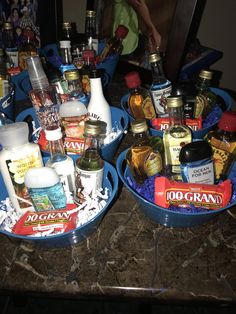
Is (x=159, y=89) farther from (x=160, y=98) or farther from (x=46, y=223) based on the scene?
(x=46, y=223)

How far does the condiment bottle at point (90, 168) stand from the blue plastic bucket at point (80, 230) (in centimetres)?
4

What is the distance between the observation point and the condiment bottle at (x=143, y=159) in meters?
0.57

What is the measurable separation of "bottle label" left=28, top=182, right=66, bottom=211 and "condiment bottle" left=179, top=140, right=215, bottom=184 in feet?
0.77

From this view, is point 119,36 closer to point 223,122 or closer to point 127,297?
point 223,122

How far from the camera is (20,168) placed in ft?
1.61

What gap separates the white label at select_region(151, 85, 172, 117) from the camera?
731 mm

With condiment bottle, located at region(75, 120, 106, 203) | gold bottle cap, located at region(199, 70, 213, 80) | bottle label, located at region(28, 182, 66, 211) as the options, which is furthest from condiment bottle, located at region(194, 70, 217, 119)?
bottle label, located at region(28, 182, 66, 211)

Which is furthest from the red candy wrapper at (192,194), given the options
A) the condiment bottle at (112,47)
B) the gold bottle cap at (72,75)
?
the condiment bottle at (112,47)

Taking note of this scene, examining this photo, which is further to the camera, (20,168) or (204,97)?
(204,97)

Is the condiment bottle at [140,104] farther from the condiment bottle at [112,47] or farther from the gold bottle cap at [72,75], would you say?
the condiment bottle at [112,47]

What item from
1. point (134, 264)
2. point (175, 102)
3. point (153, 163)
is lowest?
point (134, 264)

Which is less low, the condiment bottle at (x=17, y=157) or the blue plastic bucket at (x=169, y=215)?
the condiment bottle at (x=17, y=157)

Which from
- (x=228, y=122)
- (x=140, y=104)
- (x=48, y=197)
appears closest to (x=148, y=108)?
(x=140, y=104)

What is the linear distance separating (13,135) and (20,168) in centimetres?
7
